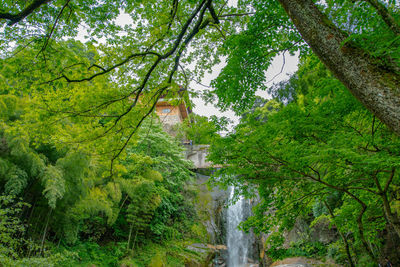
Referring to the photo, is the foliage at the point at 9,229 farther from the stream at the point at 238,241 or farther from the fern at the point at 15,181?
the stream at the point at 238,241

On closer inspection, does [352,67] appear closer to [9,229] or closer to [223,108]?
[223,108]

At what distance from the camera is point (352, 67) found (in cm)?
174

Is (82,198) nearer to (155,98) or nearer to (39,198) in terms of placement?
(39,198)

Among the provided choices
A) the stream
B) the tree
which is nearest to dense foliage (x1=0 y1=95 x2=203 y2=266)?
the tree

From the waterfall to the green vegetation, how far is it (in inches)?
220

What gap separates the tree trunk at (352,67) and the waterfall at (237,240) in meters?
9.93

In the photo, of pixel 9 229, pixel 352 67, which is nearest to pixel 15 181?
pixel 9 229

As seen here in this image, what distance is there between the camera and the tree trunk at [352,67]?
1584mm

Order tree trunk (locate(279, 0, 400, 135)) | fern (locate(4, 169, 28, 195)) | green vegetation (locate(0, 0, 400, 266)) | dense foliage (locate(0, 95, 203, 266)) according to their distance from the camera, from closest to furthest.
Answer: tree trunk (locate(279, 0, 400, 135)) < green vegetation (locate(0, 0, 400, 266)) < fern (locate(4, 169, 28, 195)) < dense foliage (locate(0, 95, 203, 266))

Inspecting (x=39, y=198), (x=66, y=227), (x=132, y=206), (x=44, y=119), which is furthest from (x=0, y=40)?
(x=132, y=206)

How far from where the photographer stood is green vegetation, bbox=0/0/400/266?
201cm

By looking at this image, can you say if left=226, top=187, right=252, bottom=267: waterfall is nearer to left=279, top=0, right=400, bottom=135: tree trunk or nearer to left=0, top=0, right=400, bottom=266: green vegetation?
left=0, top=0, right=400, bottom=266: green vegetation

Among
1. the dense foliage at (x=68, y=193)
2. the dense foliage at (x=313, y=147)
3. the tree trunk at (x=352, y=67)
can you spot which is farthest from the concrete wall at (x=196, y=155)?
the tree trunk at (x=352, y=67)

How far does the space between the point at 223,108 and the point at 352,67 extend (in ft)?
7.31
